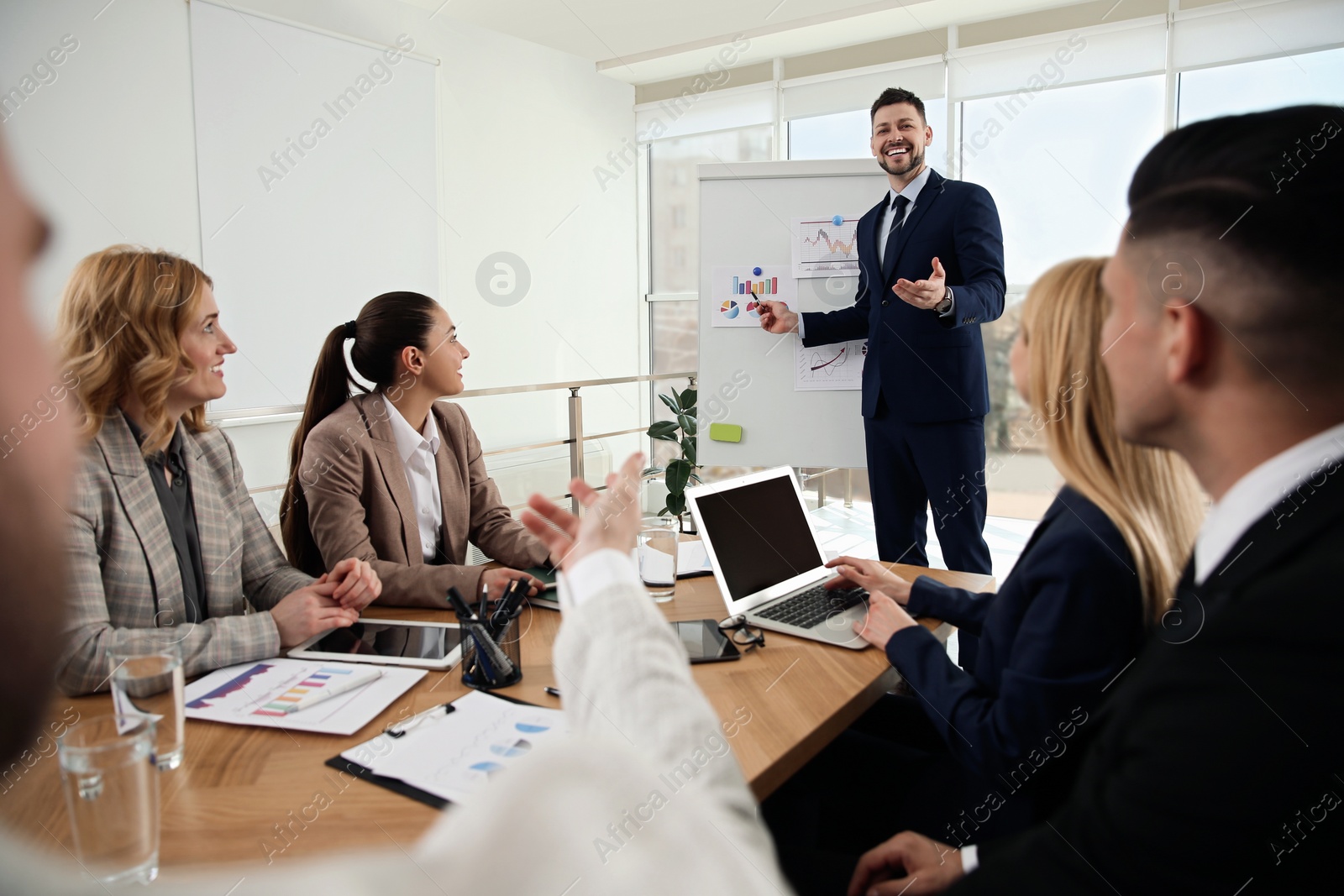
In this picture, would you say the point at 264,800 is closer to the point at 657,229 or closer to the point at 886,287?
the point at 886,287

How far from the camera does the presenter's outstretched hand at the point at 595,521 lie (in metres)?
0.79

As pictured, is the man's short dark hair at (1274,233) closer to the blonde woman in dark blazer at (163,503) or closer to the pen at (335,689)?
the pen at (335,689)

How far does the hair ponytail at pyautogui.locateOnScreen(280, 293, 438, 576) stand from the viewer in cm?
199

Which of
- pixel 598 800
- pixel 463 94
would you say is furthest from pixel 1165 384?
pixel 463 94

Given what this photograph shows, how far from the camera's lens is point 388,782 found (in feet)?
3.26

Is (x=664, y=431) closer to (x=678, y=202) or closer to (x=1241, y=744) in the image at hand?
(x=678, y=202)

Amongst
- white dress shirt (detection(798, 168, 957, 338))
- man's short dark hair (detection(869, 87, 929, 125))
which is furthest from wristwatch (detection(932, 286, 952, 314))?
man's short dark hair (detection(869, 87, 929, 125))

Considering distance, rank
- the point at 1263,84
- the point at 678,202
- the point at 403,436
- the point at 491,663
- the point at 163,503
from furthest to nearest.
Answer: the point at 678,202 < the point at 1263,84 < the point at 403,436 < the point at 163,503 < the point at 491,663

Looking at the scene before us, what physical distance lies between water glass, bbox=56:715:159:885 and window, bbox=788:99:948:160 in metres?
5.27

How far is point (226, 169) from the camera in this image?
3.89 m

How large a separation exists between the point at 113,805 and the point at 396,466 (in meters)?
1.21

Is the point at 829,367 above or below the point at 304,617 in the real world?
above

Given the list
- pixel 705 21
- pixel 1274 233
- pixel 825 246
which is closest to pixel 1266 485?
pixel 1274 233

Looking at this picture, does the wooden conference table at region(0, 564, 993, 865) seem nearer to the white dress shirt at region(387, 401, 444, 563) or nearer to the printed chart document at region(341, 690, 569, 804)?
the printed chart document at region(341, 690, 569, 804)
